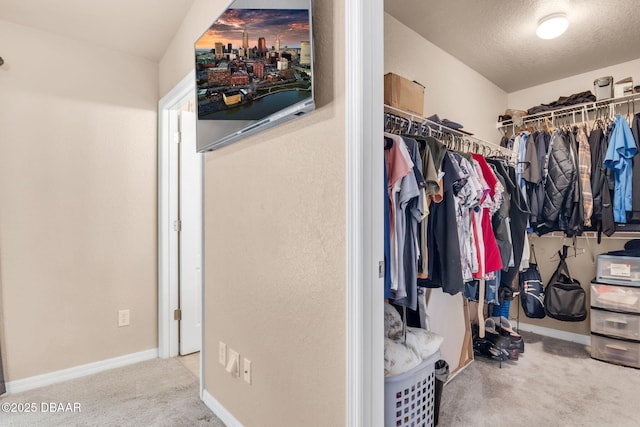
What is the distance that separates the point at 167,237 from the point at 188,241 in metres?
0.18

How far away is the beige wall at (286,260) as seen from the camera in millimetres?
1218

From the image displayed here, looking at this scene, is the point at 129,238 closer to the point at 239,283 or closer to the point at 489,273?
the point at 239,283

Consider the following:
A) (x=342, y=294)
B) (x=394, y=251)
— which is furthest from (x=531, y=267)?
(x=342, y=294)

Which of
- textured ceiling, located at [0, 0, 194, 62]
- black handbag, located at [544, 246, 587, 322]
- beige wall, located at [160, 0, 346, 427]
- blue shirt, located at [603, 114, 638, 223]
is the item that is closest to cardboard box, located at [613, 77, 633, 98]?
blue shirt, located at [603, 114, 638, 223]

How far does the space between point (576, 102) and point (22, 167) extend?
4.45 meters

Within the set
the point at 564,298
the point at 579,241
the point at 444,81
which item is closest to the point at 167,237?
the point at 444,81

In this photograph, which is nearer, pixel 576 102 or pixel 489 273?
pixel 489 273

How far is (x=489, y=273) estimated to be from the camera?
2014mm

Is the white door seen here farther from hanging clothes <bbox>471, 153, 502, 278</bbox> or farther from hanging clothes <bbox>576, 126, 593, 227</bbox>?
hanging clothes <bbox>576, 126, 593, 227</bbox>

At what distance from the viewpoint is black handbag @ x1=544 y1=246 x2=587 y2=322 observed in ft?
9.73

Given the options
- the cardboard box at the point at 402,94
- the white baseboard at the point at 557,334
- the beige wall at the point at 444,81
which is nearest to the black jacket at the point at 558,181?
the beige wall at the point at 444,81

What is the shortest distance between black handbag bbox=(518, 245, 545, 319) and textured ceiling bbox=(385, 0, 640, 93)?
1891 mm

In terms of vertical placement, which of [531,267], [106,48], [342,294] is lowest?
[531,267]

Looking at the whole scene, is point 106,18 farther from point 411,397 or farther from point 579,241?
point 579,241
